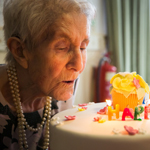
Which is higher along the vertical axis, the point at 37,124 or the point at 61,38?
the point at 61,38

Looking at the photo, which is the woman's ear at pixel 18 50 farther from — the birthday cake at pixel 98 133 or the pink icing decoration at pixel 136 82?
the pink icing decoration at pixel 136 82

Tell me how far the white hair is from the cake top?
35 cm

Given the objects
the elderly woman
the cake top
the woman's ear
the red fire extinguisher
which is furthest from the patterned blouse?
the red fire extinguisher

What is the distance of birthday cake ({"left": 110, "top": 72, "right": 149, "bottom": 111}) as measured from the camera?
3.18 ft

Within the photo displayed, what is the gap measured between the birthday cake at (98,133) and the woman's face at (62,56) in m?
0.16

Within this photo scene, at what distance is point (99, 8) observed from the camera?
10.5 feet

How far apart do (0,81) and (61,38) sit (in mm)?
407

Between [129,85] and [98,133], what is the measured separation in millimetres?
353

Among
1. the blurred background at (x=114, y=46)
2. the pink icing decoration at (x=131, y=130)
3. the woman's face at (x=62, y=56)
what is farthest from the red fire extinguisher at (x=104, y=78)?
the pink icing decoration at (x=131, y=130)

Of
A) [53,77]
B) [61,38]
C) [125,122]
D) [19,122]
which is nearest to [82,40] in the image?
[61,38]

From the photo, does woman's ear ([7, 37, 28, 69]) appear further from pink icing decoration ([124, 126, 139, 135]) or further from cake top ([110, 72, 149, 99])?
pink icing decoration ([124, 126, 139, 135])

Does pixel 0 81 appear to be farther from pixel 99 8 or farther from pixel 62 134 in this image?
pixel 99 8

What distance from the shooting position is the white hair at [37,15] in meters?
0.88

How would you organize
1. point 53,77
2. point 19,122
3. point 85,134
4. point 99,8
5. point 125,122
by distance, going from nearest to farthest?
point 85,134 < point 125,122 < point 53,77 < point 19,122 < point 99,8
